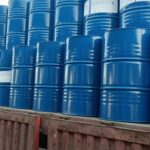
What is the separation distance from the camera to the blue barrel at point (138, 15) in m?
3.09

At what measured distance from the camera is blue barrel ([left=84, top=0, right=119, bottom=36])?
138 inches

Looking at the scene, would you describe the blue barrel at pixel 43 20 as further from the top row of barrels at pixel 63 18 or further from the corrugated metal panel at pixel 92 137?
the corrugated metal panel at pixel 92 137

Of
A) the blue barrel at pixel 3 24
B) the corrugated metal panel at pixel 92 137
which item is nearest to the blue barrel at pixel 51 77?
the corrugated metal panel at pixel 92 137

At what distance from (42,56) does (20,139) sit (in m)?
0.97

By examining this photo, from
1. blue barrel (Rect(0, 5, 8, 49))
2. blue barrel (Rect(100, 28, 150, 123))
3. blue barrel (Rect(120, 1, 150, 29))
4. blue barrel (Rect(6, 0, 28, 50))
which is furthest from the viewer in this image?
blue barrel (Rect(0, 5, 8, 49))

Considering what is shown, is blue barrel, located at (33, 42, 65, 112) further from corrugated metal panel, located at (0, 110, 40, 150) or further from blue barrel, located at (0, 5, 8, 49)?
blue barrel, located at (0, 5, 8, 49)

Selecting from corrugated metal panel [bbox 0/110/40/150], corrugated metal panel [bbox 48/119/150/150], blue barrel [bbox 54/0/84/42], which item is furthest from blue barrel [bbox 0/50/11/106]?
corrugated metal panel [bbox 48/119/150/150]

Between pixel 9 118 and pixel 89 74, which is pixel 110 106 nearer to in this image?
pixel 89 74

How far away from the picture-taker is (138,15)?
312 cm

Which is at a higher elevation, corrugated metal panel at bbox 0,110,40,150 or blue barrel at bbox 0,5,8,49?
blue barrel at bbox 0,5,8,49

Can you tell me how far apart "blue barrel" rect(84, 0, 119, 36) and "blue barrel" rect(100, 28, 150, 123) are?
2.03 feet

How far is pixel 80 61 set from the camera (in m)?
3.25

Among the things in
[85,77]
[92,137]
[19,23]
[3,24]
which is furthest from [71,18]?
[3,24]

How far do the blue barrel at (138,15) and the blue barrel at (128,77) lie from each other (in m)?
0.23
